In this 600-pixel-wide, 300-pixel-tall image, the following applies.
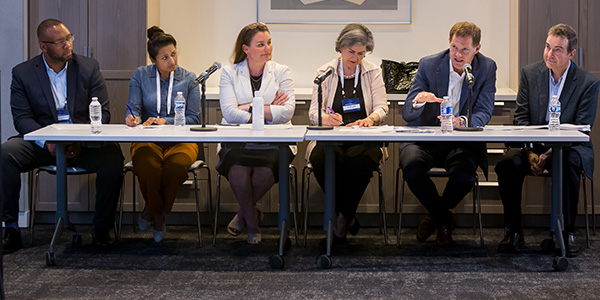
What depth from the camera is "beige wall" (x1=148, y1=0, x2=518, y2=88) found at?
5.67 m

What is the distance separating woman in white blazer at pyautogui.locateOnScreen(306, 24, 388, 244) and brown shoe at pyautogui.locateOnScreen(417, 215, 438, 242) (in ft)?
1.35

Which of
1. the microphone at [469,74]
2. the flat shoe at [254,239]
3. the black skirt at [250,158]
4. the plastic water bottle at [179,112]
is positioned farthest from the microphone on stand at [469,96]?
the plastic water bottle at [179,112]

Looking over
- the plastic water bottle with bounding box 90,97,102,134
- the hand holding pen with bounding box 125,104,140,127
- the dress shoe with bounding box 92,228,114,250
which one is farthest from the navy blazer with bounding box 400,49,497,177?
the dress shoe with bounding box 92,228,114,250

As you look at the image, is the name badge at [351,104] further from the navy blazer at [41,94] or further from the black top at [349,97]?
the navy blazer at [41,94]

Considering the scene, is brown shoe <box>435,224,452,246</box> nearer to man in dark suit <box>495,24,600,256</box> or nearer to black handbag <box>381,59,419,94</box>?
man in dark suit <box>495,24,600,256</box>

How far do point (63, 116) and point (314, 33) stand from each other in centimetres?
208

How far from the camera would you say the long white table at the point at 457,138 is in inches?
149

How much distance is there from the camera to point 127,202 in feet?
17.4

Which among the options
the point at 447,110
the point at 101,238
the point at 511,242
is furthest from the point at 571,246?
the point at 101,238

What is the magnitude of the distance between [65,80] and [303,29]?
1.91 m

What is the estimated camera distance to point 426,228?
4.56 m

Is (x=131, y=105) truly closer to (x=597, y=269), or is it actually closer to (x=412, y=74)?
(x=412, y=74)

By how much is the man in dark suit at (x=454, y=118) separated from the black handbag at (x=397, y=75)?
57 centimetres

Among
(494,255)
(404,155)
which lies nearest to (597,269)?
(494,255)
